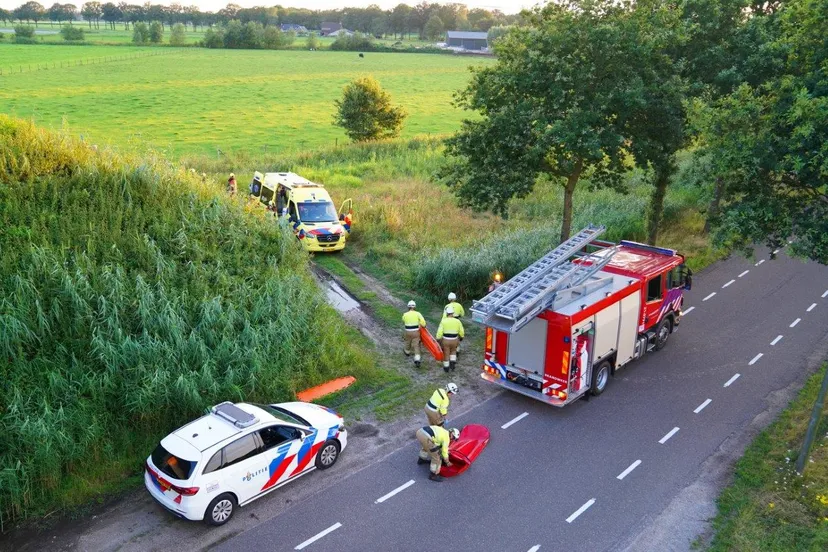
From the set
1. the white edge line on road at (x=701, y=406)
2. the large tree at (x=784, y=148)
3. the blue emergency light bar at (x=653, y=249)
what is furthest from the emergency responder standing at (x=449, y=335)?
the large tree at (x=784, y=148)

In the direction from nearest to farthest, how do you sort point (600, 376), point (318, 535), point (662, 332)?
point (318, 535), point (600, 376), point (662, 332)

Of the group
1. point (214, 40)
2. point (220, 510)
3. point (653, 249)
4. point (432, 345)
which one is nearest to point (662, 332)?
point (653, 249)

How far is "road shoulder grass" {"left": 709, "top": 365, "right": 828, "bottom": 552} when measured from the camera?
32.5ft

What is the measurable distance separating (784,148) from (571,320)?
5190 millimetres

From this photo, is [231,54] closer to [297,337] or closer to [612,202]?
[612,202]

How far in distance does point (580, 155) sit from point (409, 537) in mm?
11444

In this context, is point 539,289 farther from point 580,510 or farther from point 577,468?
point 580,510

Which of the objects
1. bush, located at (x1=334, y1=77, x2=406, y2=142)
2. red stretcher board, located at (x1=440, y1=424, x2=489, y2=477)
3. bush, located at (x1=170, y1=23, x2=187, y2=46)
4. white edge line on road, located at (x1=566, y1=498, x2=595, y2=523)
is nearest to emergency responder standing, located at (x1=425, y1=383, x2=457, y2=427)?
red stretcher board, located at (x1=440, y1=424, x2=489, y2=477)

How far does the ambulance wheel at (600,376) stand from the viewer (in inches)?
551

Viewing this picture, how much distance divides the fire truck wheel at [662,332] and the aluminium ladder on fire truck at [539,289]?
262cm

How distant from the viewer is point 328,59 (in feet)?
330

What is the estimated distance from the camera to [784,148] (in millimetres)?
12383

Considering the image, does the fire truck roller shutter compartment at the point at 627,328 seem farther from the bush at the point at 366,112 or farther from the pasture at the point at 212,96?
the bush at the point at 366,112

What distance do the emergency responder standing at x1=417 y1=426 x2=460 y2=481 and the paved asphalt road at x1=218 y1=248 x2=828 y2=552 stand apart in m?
0.30
